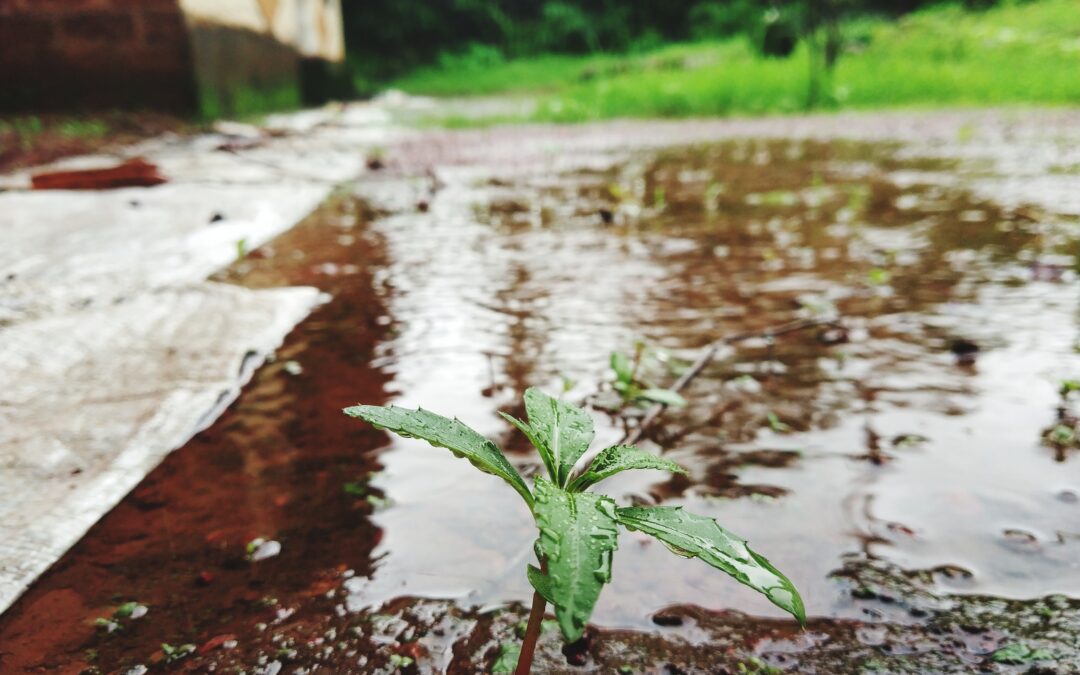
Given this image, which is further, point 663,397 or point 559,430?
point 663,397

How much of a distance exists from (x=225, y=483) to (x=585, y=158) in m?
4.06

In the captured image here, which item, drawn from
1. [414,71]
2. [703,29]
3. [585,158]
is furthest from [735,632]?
[703,29]

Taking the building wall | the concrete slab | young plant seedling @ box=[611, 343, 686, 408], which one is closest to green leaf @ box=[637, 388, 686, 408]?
young plant seedling @ box=[611, 343, 686, 408]

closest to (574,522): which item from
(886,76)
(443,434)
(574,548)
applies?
(574,548)

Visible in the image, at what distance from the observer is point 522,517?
2.88 feet

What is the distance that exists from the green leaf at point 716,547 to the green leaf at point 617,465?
0.04 m

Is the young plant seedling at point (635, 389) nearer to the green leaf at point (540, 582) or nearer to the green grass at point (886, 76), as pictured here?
the green leaf at point (540, 582)

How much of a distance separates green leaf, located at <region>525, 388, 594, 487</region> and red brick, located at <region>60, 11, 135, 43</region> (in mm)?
6472

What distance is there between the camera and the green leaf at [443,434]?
1.95 ft

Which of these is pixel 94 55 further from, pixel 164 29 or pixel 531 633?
pixel 531 633

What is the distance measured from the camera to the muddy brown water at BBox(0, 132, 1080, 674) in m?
0.69

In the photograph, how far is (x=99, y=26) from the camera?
229 inches

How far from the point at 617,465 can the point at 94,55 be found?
6.78m

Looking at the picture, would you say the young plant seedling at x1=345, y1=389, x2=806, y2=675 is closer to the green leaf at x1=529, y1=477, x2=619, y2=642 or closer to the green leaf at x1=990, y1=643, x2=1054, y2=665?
the green leaf at x1=529, y1=477, x2=619, y2=642
